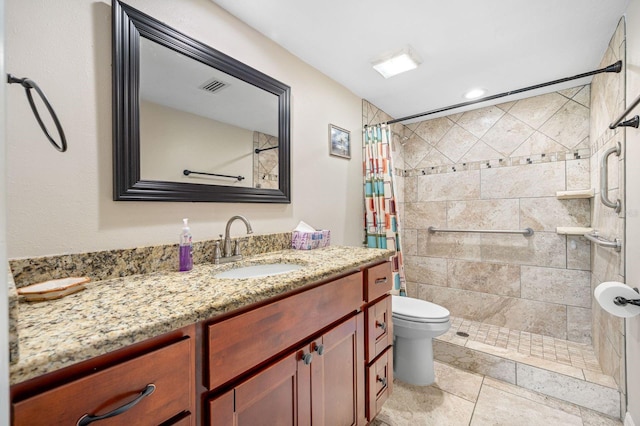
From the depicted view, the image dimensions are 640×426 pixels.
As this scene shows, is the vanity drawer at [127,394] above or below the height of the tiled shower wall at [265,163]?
below

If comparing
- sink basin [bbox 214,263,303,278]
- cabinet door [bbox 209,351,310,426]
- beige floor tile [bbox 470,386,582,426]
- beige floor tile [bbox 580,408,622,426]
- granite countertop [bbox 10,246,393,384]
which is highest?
granite countertop [bbox 10,246,393,384]

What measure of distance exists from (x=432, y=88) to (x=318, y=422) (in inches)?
95.5

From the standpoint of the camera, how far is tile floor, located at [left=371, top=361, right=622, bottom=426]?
1.55 m

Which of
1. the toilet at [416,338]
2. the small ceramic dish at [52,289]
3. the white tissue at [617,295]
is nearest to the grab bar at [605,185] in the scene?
the white tissue at [617,295]

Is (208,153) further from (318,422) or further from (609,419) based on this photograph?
(609,419)

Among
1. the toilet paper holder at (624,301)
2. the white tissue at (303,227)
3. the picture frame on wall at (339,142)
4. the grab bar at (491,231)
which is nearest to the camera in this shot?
the toilet paper holder at (624,301)

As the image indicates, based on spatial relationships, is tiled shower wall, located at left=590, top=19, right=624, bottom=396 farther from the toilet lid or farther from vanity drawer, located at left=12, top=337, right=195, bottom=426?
vanity drawer, located at left=12, top=337, right=195, bottom=426

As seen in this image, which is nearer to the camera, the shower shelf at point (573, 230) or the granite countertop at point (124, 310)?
the granite countertop at point (124, 310)

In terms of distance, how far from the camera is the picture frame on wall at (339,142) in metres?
2.10

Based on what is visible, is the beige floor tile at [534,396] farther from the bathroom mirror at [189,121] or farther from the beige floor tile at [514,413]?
the bathroom mirror at [189,121]

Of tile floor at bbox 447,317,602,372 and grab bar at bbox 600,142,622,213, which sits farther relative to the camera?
tile floor at bbox 447,317,602,372

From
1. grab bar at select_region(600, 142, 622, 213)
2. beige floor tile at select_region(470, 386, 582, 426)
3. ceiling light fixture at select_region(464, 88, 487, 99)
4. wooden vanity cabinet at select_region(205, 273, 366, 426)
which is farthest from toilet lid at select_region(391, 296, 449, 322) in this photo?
ceiling light fixture at select_region(464, 88, 487, 99)

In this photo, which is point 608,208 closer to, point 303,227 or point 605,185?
point 605,185

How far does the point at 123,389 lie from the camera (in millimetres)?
542
